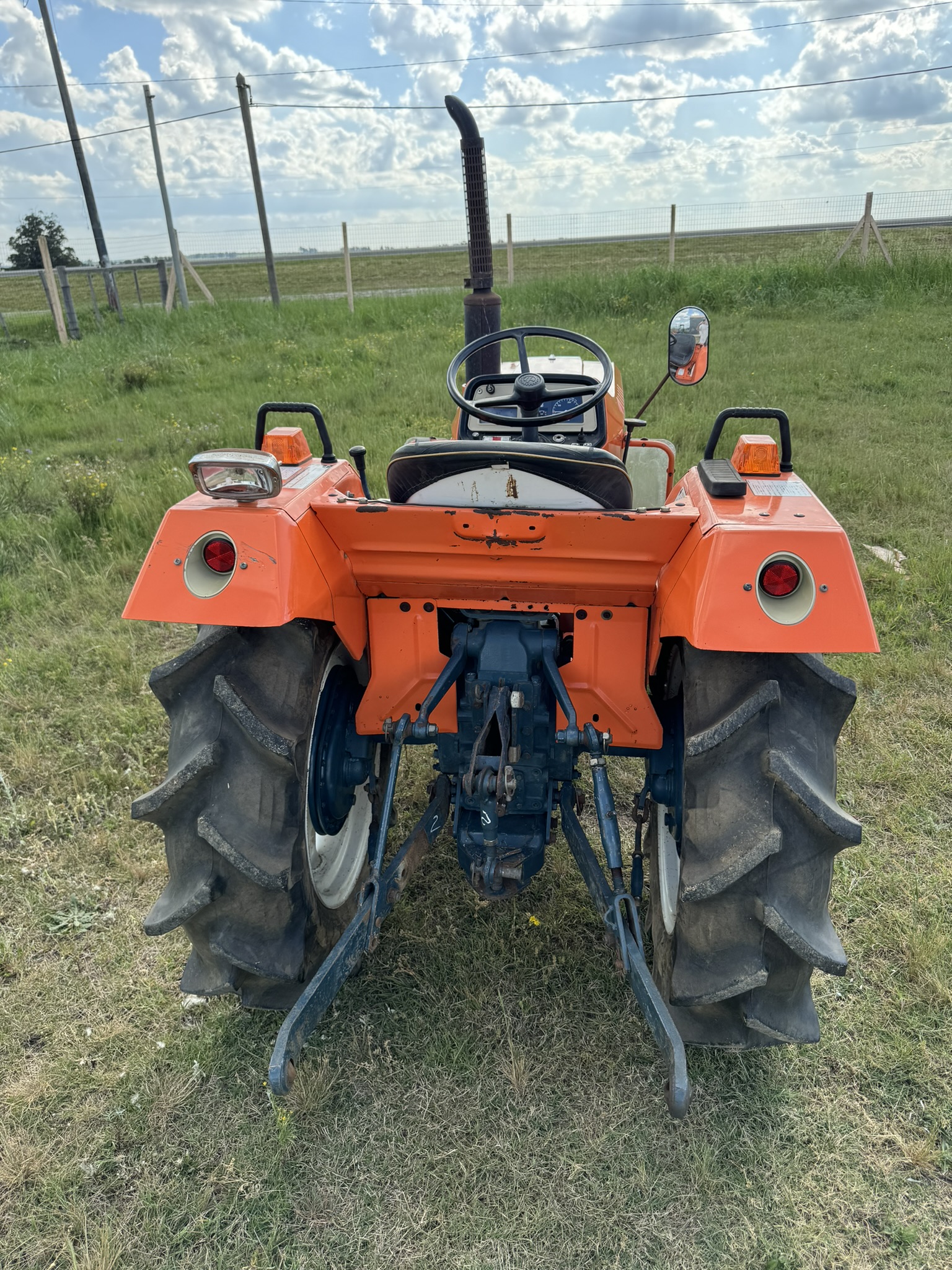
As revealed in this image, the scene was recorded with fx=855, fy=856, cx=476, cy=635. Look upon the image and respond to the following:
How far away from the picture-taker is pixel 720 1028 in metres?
1.92

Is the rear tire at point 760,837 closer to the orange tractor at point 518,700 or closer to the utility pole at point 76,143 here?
the orange tractor at point 518,700

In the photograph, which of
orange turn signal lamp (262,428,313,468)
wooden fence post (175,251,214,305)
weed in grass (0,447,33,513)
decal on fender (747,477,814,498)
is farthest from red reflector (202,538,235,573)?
wooden fence post (175,251,214,305)

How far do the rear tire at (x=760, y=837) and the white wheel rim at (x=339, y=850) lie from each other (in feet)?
2.98

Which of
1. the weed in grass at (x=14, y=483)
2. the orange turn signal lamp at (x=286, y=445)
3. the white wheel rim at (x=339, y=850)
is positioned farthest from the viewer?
the weed in grass at (x=14, y=483)

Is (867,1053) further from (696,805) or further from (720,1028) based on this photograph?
(696,805)

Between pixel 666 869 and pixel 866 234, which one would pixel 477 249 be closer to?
pixel 666 869

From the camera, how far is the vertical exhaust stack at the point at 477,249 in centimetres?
338

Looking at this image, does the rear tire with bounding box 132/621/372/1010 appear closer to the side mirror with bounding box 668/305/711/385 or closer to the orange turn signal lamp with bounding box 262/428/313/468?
the orange turn signal lamp with bounding box 262/428/313/468

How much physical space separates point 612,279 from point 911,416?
6661 millimetres

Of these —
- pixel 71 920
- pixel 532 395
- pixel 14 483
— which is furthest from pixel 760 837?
pixel 14 483

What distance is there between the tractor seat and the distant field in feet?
33.2

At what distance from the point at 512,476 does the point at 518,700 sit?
54cm

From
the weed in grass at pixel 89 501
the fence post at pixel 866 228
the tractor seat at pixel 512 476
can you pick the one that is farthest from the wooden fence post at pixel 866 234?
the tractor seat at pixel 512 476

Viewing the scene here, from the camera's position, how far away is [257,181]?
14.0 metres
